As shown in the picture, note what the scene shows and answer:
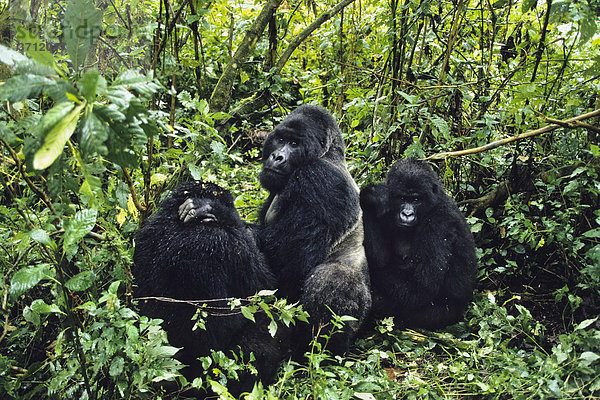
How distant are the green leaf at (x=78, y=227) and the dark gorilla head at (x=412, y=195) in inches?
99.2

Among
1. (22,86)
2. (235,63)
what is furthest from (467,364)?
(22,86)

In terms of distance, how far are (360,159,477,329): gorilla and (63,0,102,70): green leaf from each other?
8.77 feet

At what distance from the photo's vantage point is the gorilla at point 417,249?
12.1 ft

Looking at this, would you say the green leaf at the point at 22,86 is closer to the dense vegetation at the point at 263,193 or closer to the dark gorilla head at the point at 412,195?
the dense vegetation at the point at 263,193

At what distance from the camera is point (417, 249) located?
A: 3.80m

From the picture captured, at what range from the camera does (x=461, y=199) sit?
4.61 meters

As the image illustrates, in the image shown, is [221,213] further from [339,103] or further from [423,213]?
[339,103]

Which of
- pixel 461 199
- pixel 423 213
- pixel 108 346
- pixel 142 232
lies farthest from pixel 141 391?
pixel 461 199

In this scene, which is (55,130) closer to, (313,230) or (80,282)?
(80,282)

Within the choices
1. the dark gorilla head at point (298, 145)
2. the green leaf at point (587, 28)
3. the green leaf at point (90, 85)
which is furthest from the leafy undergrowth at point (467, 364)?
the green leaf at point (90, 85)

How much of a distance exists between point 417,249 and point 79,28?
2.91 metres

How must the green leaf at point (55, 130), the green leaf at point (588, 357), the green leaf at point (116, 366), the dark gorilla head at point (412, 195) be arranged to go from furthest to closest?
the dark gorilla head at point (412, 195)
the green leaf at point (588, 357)
the green leaf at point (116, 366)
the green leaf at point (55, 130)

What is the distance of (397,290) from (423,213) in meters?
0.66

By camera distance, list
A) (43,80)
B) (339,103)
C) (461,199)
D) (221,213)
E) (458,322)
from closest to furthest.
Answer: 1. (43,80)
2. (221,213)
3. (458,322)
4. (461,199)
5. (339,103)
